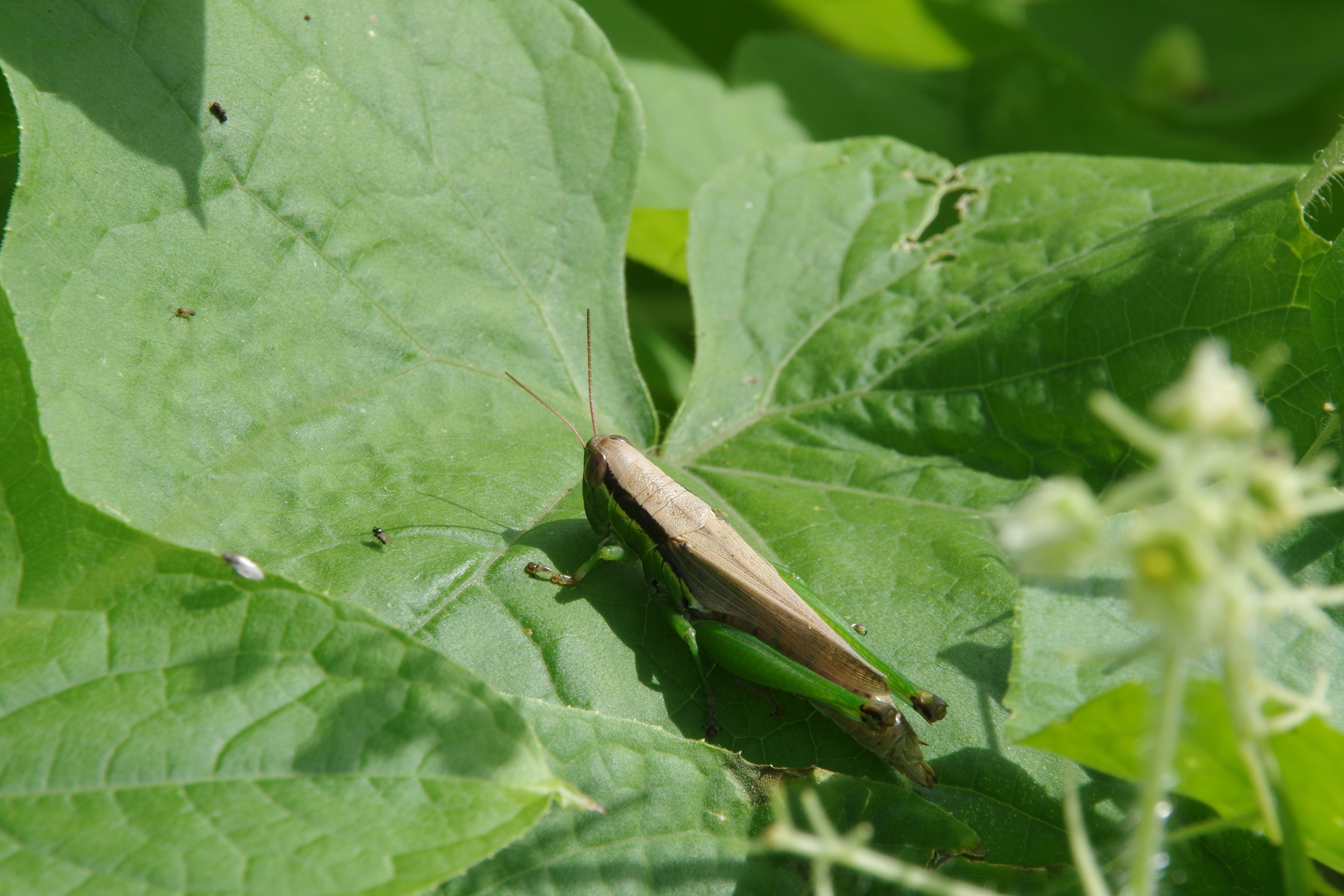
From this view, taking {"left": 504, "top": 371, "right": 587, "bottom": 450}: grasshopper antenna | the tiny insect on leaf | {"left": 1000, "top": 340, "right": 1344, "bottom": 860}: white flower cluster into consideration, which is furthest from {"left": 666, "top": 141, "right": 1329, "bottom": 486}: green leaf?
{"left": 1000, "top": 340, "right": 1344, "bottom": 860}: white flower cluster

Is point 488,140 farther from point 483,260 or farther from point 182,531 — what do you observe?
point 182,531

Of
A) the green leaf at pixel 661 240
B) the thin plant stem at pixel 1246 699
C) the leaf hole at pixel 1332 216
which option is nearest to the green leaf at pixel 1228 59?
the leaf hole at pixel 1332 216

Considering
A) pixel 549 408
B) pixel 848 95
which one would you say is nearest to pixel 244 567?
pixel 549 408

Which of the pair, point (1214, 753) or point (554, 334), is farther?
point (554, 334)

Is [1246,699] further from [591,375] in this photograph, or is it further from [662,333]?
[662,333]

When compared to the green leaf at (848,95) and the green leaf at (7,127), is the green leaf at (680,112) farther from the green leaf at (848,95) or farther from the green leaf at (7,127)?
the green leaf at (7,127)

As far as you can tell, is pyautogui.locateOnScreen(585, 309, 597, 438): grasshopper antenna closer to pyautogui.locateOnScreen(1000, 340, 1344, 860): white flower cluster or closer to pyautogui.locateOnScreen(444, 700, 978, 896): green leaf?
pyautogui.locateOnScreen(444, 700, 978, 896): green leaf
